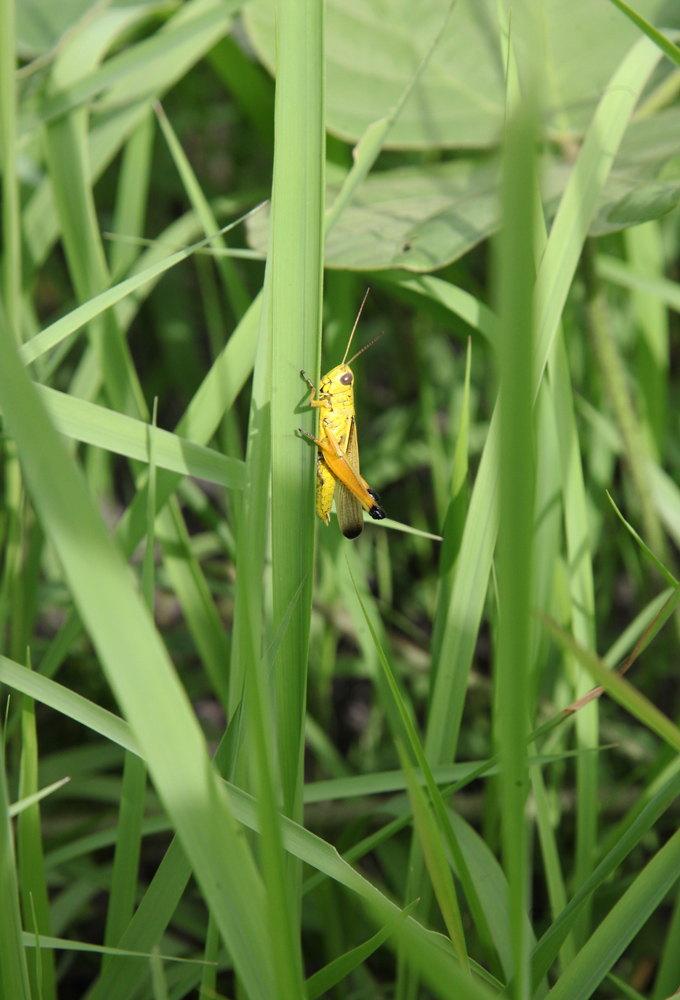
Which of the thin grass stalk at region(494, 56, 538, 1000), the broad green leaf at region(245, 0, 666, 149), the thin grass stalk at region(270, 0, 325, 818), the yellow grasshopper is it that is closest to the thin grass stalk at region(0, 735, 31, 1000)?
the thin grass stalk at region(270, 0, 325, 818)

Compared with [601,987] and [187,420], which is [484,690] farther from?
[187,420]

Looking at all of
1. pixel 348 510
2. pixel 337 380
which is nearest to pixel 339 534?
pixel 348 510

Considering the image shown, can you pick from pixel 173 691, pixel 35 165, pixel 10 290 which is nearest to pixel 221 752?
pixel 173 691

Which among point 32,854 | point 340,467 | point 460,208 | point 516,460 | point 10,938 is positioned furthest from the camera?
point 340,467

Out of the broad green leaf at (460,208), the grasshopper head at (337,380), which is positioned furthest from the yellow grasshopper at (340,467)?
the broad green leaf at (460,208)

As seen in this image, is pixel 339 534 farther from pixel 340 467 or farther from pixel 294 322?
pixel 294 322

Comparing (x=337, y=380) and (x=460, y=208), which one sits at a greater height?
(x=460, y=208)
